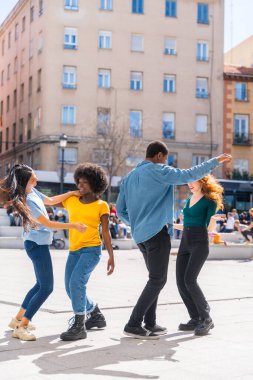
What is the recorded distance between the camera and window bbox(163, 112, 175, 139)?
4812cm

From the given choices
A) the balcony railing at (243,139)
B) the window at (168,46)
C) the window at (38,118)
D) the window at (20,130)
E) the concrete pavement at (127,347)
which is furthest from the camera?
the window at (20,130)

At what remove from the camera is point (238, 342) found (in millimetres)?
6379

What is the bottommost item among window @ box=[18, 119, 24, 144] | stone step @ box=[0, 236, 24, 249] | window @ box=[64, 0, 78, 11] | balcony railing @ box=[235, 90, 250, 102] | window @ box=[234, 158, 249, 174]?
stone step @ box=[0, 236, 24, 249]

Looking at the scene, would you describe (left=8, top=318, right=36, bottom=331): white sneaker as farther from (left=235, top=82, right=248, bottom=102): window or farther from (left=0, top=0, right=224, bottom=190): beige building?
(left=235, top=82, right=248, bottom=102): window

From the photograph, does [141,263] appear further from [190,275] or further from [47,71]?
[47,71]

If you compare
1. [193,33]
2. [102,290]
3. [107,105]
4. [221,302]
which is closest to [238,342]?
[221,302]

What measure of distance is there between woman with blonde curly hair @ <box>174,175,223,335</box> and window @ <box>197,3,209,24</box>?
43723 millimetres

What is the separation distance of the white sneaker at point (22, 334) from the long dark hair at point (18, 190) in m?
0.94

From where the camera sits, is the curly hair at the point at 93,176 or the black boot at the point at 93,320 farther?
the black boot at the point at 93,320

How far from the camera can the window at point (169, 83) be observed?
158 ft

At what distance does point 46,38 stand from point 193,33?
34.5 feet

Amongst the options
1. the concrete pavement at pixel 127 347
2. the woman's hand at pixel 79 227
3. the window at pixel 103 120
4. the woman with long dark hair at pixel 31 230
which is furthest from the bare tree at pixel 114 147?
the woman's hand at pixel 79 227

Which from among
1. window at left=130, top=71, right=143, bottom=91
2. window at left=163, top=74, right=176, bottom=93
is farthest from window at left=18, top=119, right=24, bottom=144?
window at left=163, top=74, right=176, bottom=93

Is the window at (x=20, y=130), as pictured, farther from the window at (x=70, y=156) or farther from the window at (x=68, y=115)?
the window at (x=70, y=156)
